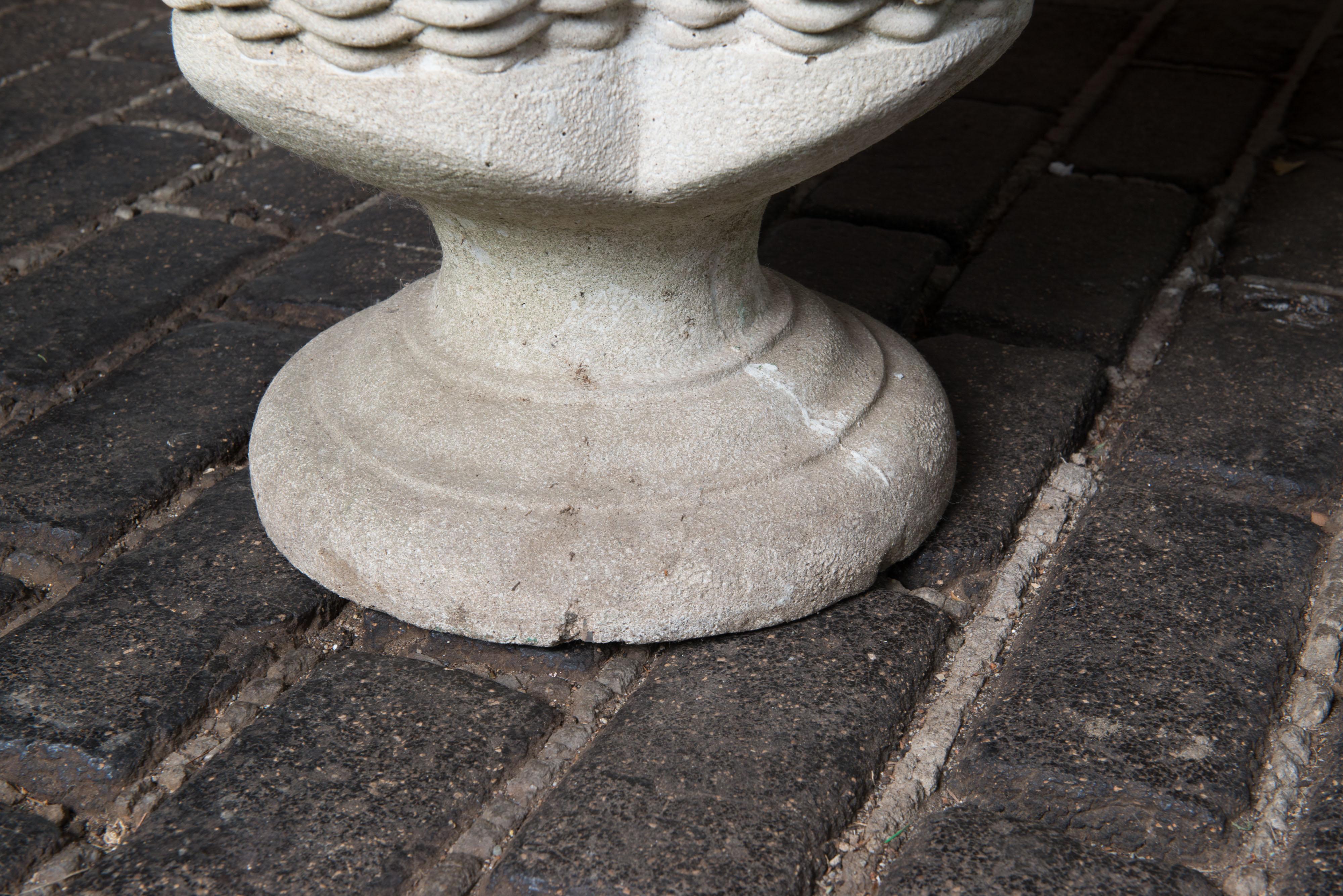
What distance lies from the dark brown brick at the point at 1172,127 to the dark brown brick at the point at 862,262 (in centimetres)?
61

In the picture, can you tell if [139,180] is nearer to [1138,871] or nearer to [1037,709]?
[1037,709]

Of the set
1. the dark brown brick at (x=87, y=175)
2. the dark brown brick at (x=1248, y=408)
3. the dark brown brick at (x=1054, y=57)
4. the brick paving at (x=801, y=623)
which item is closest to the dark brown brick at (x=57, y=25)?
the dark brown brick at (x=87, y=175)

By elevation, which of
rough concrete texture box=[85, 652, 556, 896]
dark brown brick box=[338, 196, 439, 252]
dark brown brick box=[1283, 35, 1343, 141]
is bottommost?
dark brown brick box=[1283, 35, 1343, 141]

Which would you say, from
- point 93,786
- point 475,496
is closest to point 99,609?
point 93,786

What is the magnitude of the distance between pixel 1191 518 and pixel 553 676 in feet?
3.08

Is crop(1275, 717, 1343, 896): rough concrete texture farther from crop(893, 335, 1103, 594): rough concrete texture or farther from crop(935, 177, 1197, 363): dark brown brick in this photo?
crop(935, 177, 1197, 363): dark brown brick

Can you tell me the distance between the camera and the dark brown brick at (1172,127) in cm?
282

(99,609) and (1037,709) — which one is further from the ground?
(99,609)

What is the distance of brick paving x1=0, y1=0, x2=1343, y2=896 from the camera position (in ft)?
4.35

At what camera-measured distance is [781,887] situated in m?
1.26

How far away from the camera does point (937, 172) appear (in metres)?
2.80

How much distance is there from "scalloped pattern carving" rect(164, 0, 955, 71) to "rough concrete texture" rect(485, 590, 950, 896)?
717mm

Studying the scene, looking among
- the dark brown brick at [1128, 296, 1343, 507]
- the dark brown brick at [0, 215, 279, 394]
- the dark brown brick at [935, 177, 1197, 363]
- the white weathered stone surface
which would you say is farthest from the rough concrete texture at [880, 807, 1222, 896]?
the dark brown brick at [0, 215, 279, 394]

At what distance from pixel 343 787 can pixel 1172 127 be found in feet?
8.25
